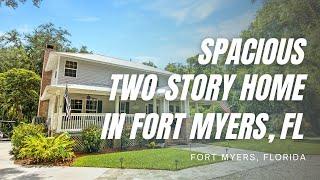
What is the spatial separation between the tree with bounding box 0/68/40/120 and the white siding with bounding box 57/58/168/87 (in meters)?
11.1

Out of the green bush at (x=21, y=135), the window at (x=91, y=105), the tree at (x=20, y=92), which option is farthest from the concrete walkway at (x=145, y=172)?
the tree at (x=20, y=92)

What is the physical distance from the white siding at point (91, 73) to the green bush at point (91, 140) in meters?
5.59

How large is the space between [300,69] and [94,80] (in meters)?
15.4

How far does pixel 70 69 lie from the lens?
65.9 ft

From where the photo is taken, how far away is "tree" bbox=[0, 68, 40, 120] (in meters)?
28.1

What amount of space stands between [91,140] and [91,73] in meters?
7.13

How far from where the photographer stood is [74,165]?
38.6ft

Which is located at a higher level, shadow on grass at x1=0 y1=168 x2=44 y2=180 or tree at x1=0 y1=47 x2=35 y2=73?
tree at x1=0 y1=47 x2=35 y2=73

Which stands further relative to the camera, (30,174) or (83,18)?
(83,18)

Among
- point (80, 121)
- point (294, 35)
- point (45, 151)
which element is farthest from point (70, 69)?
point (294, 35)

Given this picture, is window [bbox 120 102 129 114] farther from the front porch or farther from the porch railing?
the porch railing

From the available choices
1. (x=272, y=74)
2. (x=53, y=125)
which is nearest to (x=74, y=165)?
(x=53, y=125)

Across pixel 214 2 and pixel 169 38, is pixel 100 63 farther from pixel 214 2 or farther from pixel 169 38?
pixel 214 2

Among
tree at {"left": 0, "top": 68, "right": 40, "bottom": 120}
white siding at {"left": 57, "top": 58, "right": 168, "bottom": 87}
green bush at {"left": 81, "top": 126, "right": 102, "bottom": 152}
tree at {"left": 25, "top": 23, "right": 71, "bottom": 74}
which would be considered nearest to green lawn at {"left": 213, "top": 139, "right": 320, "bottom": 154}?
green bush at {"left": 81, "top": 126, "right": 102, "bottom": 152}
